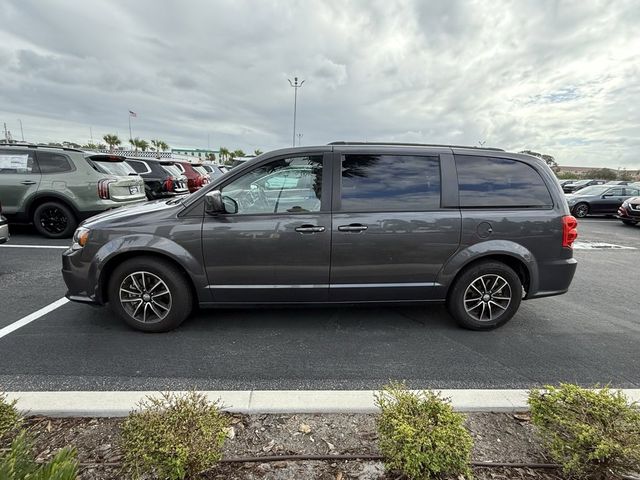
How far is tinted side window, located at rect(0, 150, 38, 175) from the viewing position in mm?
7172

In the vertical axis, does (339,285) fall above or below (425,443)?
above

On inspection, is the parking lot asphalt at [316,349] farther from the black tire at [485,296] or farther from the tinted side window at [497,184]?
the tinted side window at [497,184]

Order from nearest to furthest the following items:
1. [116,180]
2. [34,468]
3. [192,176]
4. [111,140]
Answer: [34,468] < [116,180] < [192,176] < [111,140]

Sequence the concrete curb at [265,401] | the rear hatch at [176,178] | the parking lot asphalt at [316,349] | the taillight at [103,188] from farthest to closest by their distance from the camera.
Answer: the rear hatch at [176,178] < the taillight at [103,188] < the parking lot asphalt at [316,349] < the concrete curb at [265,401]

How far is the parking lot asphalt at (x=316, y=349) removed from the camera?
9.06 feet

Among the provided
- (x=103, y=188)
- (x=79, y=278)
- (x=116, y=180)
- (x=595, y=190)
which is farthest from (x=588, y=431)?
(x=595, y=190)

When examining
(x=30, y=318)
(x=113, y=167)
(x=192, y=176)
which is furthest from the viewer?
(x=192, y=176)

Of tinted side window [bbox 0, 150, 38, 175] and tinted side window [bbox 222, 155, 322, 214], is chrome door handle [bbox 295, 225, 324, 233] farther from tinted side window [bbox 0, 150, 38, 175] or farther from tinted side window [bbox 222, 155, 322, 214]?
tinted side window [bbox 0, 150, 38, 175]

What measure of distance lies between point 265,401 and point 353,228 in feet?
5.34

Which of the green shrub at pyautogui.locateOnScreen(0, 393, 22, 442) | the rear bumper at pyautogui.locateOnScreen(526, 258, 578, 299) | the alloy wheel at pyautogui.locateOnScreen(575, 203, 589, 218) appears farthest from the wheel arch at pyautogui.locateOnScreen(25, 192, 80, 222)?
the alloy wheel at pyautogui.locateOnScreen(575, 203, 589, 218)

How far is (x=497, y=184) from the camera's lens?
138 inches

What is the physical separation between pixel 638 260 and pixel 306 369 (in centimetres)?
781

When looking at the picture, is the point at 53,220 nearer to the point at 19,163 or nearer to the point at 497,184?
the point at 19,163

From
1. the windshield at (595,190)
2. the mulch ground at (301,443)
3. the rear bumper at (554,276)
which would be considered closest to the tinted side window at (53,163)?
the mulch ground at (301,443)
